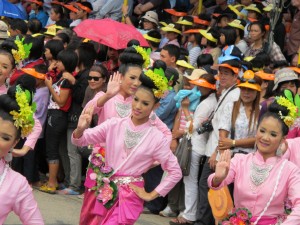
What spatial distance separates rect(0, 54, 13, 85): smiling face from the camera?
7906 mm

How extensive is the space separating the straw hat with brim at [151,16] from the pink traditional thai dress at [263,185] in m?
6.61

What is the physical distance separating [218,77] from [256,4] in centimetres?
397

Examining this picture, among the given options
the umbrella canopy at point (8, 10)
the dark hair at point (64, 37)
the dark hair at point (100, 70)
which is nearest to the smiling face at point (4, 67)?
the dark hair at point (100, 70)

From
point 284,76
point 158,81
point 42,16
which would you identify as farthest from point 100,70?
point 42,16

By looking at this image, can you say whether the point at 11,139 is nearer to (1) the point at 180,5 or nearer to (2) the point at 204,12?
(2) the point at 204,12

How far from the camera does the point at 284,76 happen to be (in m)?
8.73

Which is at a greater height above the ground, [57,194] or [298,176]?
[298,176]

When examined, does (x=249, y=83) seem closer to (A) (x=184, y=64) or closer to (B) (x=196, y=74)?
(B) (x=196, y=74)

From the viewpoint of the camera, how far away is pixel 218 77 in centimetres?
920

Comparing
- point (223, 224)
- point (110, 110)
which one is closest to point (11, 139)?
point (223, 224)

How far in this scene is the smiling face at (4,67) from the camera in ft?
25.9

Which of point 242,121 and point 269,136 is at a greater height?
point 269,136

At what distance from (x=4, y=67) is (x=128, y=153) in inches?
64.9

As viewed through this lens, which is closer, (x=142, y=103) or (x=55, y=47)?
(x=142, y=103)
